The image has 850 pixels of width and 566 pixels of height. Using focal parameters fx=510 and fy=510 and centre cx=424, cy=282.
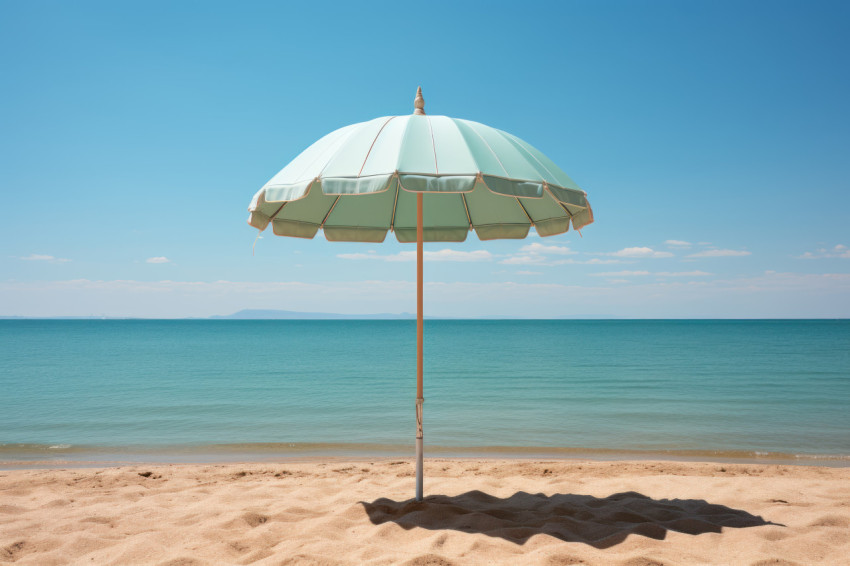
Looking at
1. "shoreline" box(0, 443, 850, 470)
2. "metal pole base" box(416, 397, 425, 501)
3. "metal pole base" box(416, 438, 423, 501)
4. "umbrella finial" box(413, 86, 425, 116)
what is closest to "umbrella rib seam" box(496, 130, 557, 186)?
"umbrella finial" box(413, 86, 425, 116)

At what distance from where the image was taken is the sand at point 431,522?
3105 mm

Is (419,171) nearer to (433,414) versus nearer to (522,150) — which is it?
(522,150)

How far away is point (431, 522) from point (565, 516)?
3.37ft

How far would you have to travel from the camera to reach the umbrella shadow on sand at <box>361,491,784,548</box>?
347cm

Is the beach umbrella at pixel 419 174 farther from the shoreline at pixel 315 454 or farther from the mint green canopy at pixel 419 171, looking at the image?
the shoreline at pixel 315 454

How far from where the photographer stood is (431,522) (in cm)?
367

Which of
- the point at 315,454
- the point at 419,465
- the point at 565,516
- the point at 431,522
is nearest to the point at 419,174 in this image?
the point at 419,465

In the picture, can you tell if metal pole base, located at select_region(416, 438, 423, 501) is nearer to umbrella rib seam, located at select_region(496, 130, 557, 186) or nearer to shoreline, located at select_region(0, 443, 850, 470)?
umbrella rib seam, located at select_region(496, 130, 557, 186)

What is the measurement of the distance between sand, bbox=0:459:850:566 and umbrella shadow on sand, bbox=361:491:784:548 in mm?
15

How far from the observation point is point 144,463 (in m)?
7.68

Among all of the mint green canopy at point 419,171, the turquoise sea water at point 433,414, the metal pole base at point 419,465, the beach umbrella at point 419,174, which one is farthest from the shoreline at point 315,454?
the mint green canopy at point 419,171

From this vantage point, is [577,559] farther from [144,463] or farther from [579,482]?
[144,463]

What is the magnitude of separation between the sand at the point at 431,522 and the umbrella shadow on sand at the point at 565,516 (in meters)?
0.01

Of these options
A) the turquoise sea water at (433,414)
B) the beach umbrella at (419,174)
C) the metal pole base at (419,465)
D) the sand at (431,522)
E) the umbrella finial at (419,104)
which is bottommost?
the turquoise sea water at (433,414)
